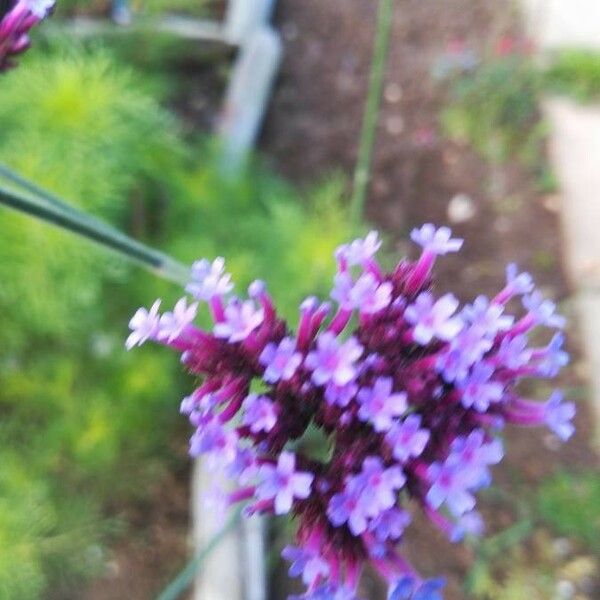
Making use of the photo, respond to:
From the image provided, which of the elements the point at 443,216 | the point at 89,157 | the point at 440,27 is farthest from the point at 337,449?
the point at 440,27

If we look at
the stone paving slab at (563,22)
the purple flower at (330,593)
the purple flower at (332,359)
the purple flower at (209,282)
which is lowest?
the purple flower at (330,593)

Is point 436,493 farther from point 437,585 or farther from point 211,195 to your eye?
point 211,195

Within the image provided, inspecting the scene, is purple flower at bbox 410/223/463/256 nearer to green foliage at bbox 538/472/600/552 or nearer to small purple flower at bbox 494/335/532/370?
small purple flower at bbox 494/335/532/370

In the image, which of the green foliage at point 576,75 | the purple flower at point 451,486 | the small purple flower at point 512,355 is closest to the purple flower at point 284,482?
the purple flower at point 451,486

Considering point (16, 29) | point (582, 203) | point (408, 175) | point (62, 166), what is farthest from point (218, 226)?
point (582, 203)

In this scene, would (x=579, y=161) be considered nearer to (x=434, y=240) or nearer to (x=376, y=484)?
(x=434, y=240)

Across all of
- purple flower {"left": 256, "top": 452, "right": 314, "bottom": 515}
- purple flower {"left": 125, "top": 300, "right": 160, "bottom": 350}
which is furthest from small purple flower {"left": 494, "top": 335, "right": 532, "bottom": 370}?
purple flower {"left": 125, "top": 300, "right": 160, "bottom": 350}

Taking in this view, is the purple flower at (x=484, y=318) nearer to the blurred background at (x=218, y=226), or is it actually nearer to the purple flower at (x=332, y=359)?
the purple flower at (x=332, y=359)
